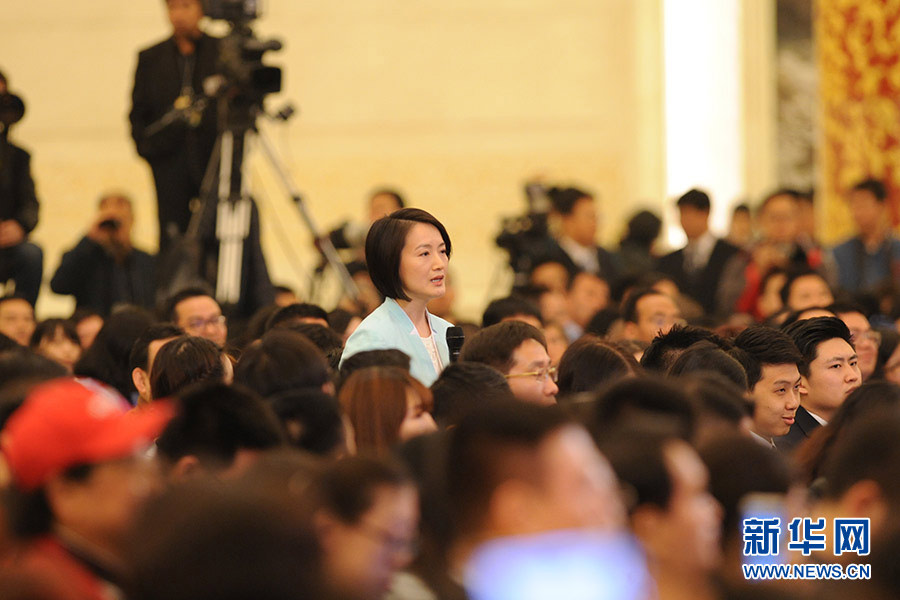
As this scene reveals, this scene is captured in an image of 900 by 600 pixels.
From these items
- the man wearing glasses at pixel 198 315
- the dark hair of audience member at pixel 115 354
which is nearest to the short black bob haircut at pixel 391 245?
the dark hair of audience member at pixel 115 354

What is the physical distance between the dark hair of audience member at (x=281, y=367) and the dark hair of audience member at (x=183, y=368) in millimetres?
341

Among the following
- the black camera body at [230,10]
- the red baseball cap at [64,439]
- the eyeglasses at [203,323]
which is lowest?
the eyeglasses at [203,323]

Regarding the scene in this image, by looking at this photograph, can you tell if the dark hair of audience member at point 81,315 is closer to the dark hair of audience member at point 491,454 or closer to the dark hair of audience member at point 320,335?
the dark hair of audience member at point 320,335

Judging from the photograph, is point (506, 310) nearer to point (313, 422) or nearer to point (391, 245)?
point (391, 245)

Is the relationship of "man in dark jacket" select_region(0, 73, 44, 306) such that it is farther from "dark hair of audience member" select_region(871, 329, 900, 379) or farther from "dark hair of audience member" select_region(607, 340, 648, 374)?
"dark hair of audience member" select_region(871, 329, 900, 379)

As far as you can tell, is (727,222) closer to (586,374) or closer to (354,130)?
(354,130)

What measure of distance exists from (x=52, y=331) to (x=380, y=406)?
3.16 m

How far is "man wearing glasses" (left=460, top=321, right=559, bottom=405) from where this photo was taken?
4.85 metres

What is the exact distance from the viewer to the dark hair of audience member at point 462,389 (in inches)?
160

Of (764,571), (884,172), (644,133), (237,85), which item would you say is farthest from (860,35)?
(764,571)

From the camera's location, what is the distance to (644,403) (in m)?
3.41

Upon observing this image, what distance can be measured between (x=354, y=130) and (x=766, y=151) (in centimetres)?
326

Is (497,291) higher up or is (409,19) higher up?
(409,19)

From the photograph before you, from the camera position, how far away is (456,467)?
2.78m
